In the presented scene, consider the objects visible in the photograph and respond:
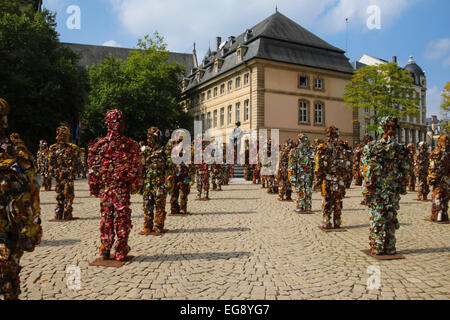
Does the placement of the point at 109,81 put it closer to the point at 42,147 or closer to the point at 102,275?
the point at 42,147

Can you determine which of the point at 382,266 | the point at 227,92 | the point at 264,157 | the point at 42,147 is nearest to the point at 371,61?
the point at 227,92

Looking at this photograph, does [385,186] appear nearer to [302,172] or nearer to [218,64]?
[302,172]

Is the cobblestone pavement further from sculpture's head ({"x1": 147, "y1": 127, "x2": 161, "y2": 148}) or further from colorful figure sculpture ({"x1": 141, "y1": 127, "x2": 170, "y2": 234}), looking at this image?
sculpture's head ({"x1": 147, "y1": 127, "x2": 161, "y2": 148})

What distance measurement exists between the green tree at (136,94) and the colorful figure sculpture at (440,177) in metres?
29.7

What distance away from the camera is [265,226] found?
798 centimetres

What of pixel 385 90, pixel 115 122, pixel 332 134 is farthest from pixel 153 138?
pixel 385 90

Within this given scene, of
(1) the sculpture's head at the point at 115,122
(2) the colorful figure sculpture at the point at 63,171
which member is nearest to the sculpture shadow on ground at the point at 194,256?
(1) the sculpture's head at the point at 115,122

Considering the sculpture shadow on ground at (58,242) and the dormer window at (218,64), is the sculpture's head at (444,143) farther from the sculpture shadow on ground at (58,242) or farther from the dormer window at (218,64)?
the dormer window at (218,64)

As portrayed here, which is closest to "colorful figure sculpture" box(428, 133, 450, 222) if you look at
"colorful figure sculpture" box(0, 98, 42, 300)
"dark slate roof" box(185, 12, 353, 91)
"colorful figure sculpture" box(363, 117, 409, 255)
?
"colorful figure sculpture" box(363, 117, 409, 255)

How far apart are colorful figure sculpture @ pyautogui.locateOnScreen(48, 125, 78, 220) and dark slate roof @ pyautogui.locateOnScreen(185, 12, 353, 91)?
87.0 feet

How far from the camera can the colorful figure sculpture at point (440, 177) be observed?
8.10 m

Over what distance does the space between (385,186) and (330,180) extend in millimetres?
2132

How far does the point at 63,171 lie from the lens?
8.62 m

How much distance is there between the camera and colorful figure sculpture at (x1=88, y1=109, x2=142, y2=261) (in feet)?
16.8
